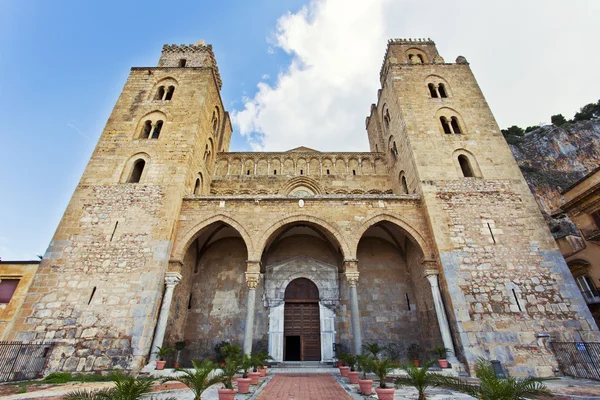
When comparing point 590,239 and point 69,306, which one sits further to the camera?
point 590,239

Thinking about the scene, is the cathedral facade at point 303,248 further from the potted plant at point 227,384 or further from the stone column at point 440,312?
the potted plant at point 227,384

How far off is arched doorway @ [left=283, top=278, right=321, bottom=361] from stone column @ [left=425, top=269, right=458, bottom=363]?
506 centimetres

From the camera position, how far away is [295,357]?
13.4 m

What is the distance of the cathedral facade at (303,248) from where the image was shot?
30.8ft

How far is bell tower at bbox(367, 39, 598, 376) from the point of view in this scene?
927cm

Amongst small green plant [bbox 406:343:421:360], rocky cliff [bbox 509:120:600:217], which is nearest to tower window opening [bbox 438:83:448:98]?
small green plant [bbox 406:343:421:360]

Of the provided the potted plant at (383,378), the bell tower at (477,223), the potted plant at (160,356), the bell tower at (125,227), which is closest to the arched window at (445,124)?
the bell tower at (477,223)

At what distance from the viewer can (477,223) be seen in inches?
443

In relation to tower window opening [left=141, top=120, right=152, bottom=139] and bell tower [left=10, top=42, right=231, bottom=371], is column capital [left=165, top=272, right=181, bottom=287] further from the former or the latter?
tower window opening [left=141, top=120, right=152, bottom=139]

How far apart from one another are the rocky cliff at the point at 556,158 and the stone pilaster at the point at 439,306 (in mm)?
23905

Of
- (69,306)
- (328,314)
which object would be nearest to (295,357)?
(328,314)

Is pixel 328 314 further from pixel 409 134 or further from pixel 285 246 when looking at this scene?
pixel 409 134

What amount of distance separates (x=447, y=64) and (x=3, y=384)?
22448 mm

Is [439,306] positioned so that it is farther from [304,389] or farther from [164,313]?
[164,313]
